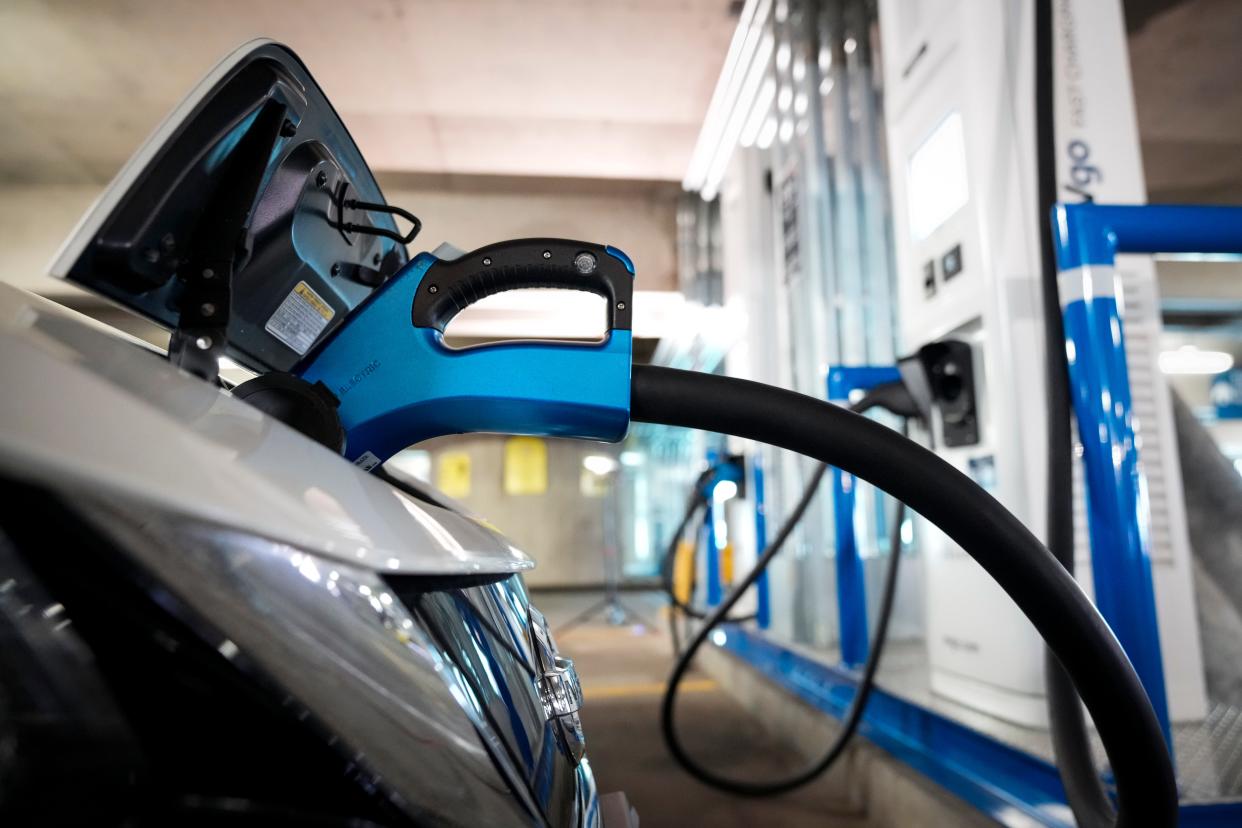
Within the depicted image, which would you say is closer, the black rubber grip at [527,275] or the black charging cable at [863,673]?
the black rubber grip at [527,275]

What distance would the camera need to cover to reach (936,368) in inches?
57.3

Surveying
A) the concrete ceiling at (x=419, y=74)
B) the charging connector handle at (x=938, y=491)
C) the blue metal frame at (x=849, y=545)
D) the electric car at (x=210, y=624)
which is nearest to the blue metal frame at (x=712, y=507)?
the blue metal frame at (x=849, y=545)

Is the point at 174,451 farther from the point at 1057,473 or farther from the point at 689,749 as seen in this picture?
the point at 689,749

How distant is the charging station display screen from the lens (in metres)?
1.48

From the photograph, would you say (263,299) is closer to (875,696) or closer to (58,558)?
(58,558)

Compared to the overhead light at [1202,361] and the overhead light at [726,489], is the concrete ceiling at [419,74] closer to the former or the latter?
the overhead light at [726,489]

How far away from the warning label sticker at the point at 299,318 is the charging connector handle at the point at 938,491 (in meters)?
0.38

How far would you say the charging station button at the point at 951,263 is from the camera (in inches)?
57.7

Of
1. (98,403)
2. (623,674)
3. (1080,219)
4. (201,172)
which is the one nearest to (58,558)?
(98,403)

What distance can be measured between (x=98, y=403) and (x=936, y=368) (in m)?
1.49

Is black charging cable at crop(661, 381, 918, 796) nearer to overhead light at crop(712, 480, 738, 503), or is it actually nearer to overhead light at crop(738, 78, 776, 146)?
overhead light at crop(712, 480, 738, 503)

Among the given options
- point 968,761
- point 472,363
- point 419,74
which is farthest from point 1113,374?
point 419,74

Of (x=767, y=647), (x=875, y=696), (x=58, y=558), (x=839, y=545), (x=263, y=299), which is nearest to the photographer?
(x=58, y=558)

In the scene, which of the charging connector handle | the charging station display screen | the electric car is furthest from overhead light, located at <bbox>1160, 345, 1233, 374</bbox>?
the electric car
